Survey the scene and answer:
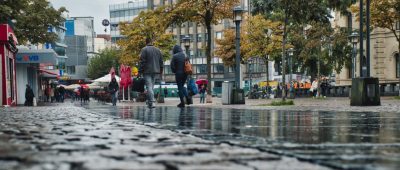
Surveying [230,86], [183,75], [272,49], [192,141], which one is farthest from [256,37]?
[192,141]

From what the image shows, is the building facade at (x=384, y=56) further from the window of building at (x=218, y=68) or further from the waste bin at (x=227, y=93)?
the window of building at (x=218, y=68)

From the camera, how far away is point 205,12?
29.9 m

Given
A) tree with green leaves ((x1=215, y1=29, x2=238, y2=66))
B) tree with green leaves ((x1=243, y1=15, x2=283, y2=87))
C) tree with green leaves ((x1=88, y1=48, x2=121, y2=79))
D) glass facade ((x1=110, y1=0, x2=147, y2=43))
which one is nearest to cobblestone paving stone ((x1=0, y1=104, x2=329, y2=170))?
tree with green leaves ((x1=243, y1=15, x2=283, y2=87))

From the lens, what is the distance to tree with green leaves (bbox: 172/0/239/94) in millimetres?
29312

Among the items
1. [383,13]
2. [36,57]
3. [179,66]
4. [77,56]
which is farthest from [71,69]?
[179,66]

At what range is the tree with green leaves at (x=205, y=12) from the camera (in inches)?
1154

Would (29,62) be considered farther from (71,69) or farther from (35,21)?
(71,69)

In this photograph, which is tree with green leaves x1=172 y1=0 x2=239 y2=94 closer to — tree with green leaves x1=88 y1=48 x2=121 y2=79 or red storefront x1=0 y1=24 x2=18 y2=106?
red storefront x1=0 y1=24 x2=18 y2=106

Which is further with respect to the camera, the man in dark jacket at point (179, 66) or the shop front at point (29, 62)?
the shop front at point (29, 62)

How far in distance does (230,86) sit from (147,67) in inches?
348

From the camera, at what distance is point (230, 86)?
23438 millimetres

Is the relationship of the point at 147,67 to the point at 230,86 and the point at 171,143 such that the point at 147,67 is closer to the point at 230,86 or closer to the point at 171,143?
the point at 230,86

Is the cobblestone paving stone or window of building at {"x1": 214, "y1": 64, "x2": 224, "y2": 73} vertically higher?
window of building at {"x1": 214, "y1": 64, "x2": 224, "y2": 73}

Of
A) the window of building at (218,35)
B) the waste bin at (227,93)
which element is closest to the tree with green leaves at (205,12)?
the waste bin at (227,93)
